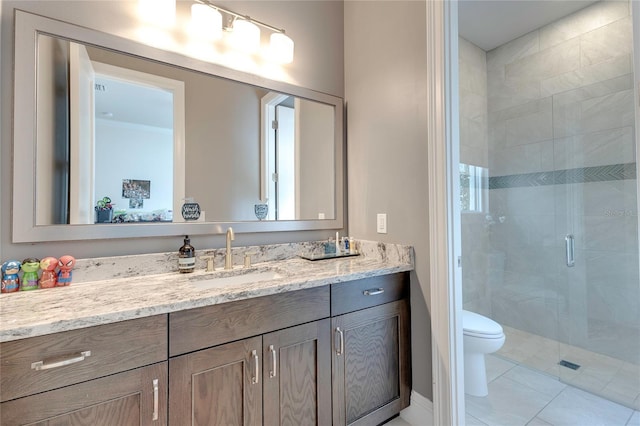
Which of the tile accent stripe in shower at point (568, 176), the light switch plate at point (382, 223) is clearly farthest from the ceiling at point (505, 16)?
the light switch plate at point (382, 223)

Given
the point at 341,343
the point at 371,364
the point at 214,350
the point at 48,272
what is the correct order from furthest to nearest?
the point at 371,364 → the point at 341,343 → the point at 48,272 → the point at 214,350

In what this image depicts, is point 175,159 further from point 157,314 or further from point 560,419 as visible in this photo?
point 560,419

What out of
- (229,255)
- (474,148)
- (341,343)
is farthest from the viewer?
(474,148)

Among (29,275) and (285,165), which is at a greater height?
(285,165)

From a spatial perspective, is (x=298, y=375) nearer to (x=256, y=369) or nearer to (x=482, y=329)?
(x=256, y=369)

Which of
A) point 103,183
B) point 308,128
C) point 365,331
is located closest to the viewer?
point 103,183

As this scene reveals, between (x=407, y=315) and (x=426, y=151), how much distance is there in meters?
0.88

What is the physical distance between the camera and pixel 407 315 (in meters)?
1.57

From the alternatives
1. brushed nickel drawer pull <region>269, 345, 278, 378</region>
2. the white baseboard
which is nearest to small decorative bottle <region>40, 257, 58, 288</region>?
brushed nickel drawer pull <region>269, 345, 278, 378</region>

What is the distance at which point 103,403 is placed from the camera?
0.83 metres

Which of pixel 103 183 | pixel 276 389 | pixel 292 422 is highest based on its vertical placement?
pixel 103 183

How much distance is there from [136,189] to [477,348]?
2.06m

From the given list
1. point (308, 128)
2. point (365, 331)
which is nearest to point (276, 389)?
point (365, 331)

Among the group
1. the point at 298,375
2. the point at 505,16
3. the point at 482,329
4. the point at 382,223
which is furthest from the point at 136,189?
the point at 505,16
